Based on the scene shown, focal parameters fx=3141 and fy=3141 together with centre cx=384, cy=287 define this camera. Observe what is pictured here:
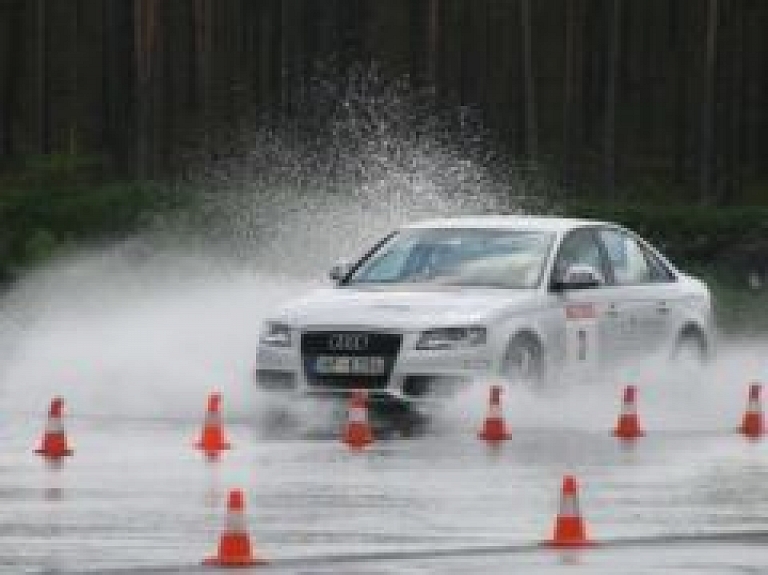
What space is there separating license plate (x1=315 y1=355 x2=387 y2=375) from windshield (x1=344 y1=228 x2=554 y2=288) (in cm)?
143

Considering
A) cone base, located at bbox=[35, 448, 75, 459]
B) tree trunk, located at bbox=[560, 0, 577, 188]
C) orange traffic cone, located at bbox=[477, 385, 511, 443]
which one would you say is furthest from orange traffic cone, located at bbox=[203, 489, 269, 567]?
tree trunk, located at bbox=[560, 0, 577, 188]

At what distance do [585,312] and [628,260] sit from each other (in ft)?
4.67

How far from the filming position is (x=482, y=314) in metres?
22.4

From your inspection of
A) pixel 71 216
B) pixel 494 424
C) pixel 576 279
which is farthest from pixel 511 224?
pixel 71 216

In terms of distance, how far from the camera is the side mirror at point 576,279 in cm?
2336

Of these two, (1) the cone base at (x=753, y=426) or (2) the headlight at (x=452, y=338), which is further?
(2) the headlight at (x=452, y=338)

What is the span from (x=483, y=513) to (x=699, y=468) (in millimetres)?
3266

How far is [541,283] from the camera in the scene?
922 inches

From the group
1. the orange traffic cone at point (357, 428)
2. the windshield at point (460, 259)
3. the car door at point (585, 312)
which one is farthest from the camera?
the windshield at point (460, 259)

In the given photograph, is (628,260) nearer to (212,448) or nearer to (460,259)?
(460,259)

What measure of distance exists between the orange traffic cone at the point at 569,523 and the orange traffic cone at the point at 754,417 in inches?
298

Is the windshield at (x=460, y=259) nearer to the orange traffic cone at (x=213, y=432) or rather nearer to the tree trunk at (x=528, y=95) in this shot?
the orange traffic cone at (x=213, y=432)

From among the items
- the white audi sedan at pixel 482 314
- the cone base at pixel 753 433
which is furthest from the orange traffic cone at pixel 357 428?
the cone base at pixel 753 433

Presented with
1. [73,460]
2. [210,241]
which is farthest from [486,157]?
[73,460]
